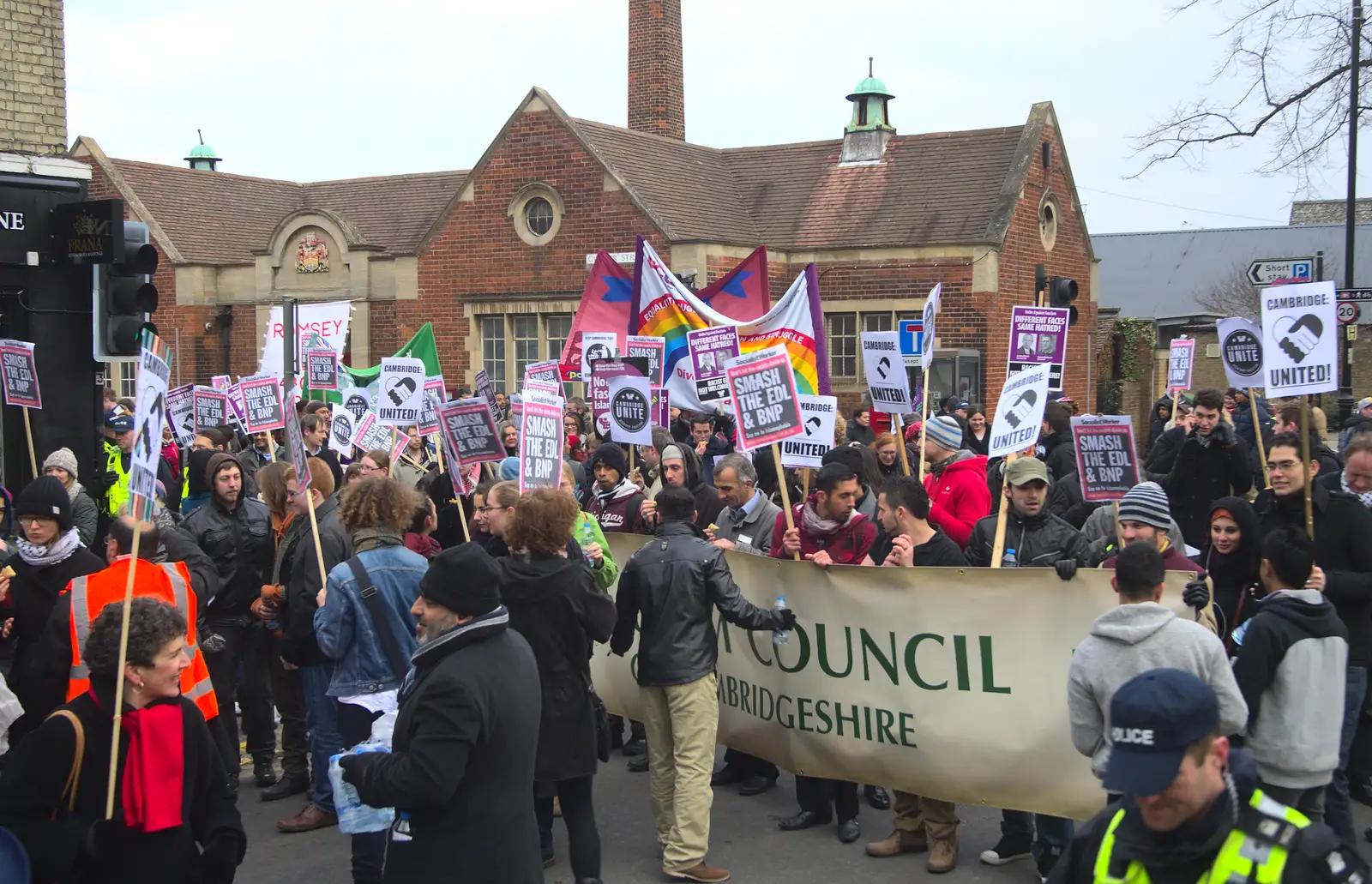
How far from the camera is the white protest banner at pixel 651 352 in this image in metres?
12.3

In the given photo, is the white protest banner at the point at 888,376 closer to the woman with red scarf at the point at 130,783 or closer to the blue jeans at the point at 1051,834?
the blue jeans at the point at 1051,834

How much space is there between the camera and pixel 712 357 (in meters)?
11.1

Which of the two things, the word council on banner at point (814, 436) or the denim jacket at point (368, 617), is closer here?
the denim jacket at point (368, 617)

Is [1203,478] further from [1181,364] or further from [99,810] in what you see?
[99,810]

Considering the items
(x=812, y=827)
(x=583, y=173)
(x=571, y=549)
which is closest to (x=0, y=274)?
(x=571, y=549)

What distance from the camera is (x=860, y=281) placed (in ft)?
85.7

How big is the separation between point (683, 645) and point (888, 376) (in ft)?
17.9

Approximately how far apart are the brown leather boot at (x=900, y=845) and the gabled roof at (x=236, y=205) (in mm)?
25261

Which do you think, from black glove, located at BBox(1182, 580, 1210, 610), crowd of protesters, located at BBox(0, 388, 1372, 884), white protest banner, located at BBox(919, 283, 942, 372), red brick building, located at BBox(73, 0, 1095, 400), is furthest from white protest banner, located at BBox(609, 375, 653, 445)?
red brick building, located at BBox(73, 0, 1095, 400)

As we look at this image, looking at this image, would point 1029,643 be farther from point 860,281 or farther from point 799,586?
point 860,281

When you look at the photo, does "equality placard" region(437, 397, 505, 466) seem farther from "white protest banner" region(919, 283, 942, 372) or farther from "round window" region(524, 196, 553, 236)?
"round window" region(524, 196, 553, 236)

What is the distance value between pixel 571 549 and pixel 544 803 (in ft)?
4.00

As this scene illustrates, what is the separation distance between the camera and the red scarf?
3941 millimetres

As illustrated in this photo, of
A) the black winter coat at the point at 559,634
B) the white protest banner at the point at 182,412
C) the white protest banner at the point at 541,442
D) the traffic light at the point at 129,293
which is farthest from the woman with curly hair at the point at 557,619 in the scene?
the white protest banner at the point at 182,412
